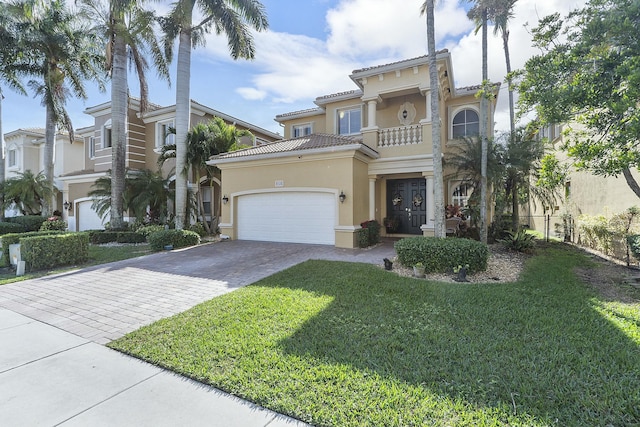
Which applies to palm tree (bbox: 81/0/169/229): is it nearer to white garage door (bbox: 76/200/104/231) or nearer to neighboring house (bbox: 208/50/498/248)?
neighboring house (bbox: 208/50/498/248)

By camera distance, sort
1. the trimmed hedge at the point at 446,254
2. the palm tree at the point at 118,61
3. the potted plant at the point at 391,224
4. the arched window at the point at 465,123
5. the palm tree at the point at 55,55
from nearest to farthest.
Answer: the trimmed hedge at the point at 446,254 < the palm tree at the point at 118,61 < the arched window at the point at 465,123 < the potted plant at the point at 391,224 < the palm tree at the point at 55,55

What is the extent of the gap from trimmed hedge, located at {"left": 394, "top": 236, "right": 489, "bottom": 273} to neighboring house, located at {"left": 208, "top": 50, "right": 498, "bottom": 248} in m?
3.69

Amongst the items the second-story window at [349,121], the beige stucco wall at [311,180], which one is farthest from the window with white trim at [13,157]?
the second-story window at [349,121]

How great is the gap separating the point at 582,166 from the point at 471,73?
11.1m

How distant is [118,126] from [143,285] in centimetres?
1113

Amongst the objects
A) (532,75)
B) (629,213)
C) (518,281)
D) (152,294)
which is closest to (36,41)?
(152,294)

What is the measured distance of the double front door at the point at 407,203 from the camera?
14508mm

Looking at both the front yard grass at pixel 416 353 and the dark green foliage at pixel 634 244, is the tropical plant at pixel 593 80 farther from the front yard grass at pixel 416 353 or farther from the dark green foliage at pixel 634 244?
the dark green foliage at pixel 634 244

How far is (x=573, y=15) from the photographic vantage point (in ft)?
21.0

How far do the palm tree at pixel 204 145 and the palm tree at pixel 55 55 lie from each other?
8.69 metres

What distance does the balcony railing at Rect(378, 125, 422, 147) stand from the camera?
40.2ft

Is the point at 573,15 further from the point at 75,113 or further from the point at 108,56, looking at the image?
the point at 75,113

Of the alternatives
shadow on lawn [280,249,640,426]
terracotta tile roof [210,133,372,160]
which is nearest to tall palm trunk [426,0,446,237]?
shadow on lawn [280,249,640,426]

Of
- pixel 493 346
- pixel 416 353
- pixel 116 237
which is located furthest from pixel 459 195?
pixel 116 237
